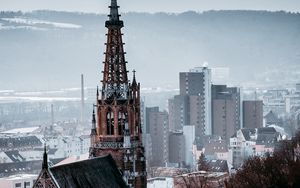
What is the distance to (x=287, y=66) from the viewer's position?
470ft

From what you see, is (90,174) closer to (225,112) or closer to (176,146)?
(176,146)

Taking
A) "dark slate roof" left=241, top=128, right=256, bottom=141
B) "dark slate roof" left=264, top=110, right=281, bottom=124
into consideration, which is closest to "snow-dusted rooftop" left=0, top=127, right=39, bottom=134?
"dark slate roof" left=241, top=128, right=256, bottom=141

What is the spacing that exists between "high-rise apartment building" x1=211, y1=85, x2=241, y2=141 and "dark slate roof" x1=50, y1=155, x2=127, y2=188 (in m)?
61.4

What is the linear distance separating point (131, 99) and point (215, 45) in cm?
12717

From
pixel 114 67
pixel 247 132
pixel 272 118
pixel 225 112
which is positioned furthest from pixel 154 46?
pixel 114 67

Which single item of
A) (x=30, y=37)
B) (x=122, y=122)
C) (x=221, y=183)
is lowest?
(x=221, y=183)

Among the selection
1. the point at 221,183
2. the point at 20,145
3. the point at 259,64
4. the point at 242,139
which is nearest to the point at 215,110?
the point at 242,139

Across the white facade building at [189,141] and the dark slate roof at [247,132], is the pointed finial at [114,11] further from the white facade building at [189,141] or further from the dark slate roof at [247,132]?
the dark slate roof at [247,132]

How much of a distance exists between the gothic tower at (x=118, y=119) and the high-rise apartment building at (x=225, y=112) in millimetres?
59337

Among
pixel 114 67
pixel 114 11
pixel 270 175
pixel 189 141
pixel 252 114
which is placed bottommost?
pixel 189 141

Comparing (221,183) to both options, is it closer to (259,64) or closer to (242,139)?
(242,139)

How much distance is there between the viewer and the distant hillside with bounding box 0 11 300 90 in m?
119

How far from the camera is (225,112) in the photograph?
91.8m

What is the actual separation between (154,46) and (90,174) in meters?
125
